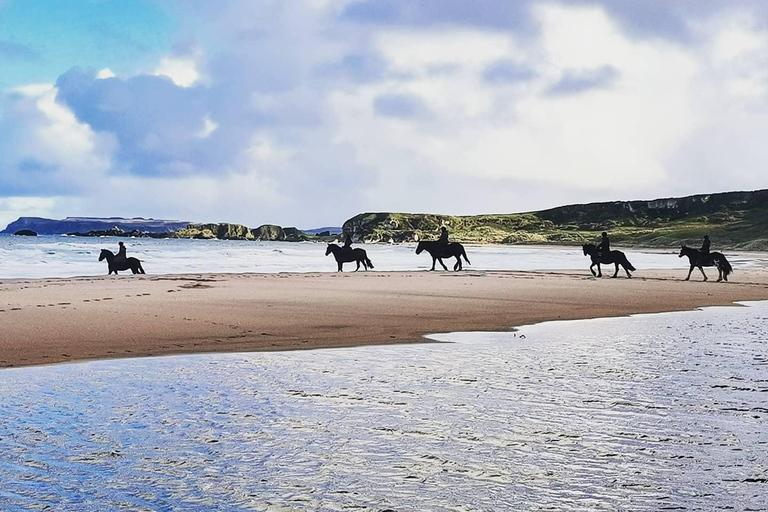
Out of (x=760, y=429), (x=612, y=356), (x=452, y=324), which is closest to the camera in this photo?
(x=760, y=429)

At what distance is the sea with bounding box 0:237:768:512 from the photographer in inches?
179

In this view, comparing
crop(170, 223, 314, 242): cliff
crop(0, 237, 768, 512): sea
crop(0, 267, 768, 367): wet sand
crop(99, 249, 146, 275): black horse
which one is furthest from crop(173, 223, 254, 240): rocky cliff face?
crop(0, 237, 768, 512): sea

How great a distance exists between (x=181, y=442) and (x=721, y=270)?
26.4 metres

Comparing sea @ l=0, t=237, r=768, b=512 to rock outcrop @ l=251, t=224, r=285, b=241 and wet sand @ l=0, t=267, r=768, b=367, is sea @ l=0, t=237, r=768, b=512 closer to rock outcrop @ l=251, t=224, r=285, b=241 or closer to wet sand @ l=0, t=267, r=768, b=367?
wet sand @ l=0, t=267, r=768, b=367

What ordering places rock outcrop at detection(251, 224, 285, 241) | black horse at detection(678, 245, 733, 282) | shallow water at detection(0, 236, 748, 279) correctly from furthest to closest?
rock outcrop at detection(251, 224, 285, 241)
shallow water at detection(0, 236, 748, 279)
black horse at detection(678, 245, 733, 282)

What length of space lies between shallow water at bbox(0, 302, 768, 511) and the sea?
2cm

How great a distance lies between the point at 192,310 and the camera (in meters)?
15.2

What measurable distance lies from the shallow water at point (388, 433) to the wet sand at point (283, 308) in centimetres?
166

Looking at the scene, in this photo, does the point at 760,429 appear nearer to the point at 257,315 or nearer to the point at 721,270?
the point at 257,315

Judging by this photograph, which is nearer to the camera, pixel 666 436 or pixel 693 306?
Answer: pixel 666 436

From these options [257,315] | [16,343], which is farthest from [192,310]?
[16,343]

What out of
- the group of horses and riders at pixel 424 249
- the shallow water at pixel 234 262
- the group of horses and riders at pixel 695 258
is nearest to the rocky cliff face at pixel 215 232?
the shallow water at pixel 234 262

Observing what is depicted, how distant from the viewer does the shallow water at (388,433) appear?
4551 millimetres

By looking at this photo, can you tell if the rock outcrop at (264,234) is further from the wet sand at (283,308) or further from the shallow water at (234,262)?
the wet sand at (283,308)
